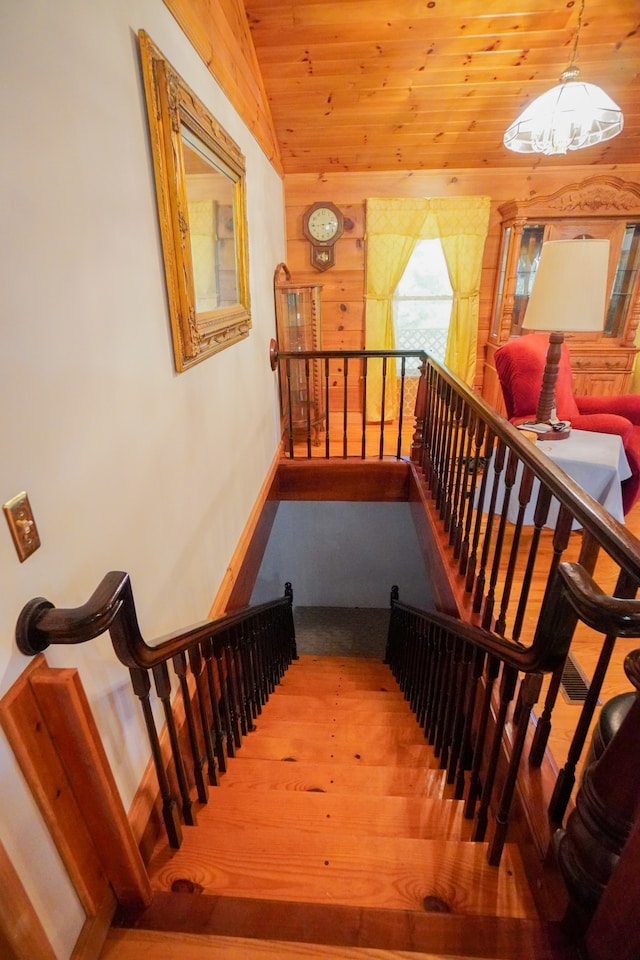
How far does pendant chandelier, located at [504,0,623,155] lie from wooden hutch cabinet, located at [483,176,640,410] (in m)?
1.12

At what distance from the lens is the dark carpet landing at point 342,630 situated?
14.1ft

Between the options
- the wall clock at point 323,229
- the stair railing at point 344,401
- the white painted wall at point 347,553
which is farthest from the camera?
the white painted wall at point 347,553

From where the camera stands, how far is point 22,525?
795 mm

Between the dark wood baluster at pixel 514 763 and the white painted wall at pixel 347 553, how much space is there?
10.7ft

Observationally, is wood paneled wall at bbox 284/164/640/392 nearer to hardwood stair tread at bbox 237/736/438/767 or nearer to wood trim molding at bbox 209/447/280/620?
wood trim molding at bbox 209/447/280/620

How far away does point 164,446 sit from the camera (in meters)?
1.44

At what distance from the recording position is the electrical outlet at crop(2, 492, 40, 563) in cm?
77

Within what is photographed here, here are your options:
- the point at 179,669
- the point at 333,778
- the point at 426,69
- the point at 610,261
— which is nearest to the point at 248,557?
Result: the point at 333,778

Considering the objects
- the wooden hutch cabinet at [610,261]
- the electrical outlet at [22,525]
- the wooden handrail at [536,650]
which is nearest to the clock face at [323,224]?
the wooden hutch cabinet at [610,261]

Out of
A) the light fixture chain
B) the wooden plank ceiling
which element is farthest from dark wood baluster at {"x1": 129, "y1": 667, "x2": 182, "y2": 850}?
the light fixture chain

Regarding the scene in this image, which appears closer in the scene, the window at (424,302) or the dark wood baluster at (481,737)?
the dark wood baluster at (481,737)

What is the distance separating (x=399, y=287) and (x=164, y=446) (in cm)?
354

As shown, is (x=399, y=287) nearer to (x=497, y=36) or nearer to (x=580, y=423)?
(x=497, y=36)

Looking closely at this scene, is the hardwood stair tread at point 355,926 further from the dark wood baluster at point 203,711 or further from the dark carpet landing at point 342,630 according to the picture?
the dark carpet landing at point 342,630
